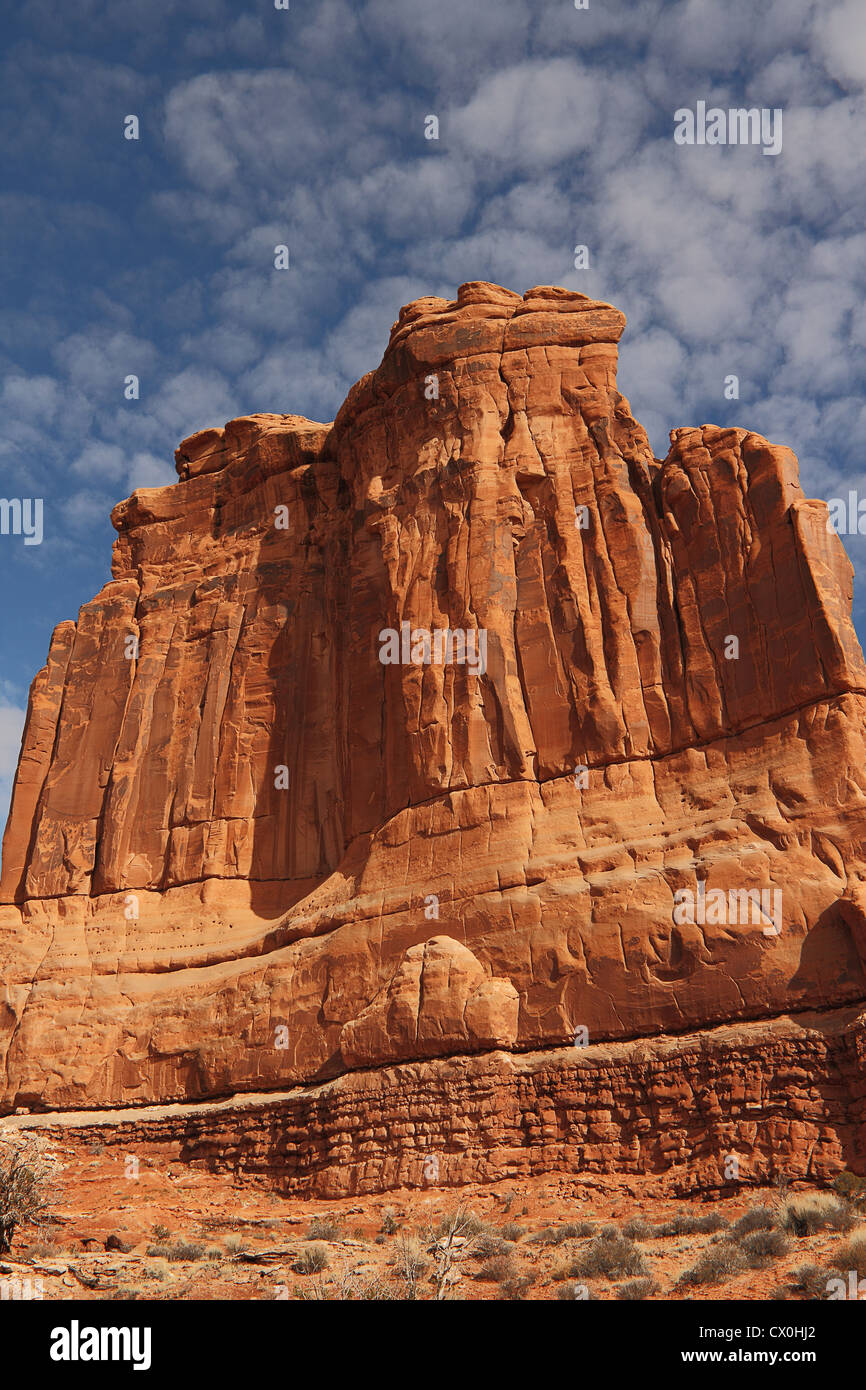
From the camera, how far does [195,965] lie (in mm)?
30438

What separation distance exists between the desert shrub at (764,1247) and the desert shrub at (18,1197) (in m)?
9.70

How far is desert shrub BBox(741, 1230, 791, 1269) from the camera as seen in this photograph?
13.4m

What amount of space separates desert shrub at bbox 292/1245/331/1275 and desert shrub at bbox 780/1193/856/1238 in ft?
19.1

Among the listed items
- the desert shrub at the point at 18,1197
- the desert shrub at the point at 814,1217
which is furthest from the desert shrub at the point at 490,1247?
the desert shrub at the point at 18,1197

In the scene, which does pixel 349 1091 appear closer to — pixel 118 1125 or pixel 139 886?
pixel 118 1125

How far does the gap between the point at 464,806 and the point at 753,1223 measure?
11.8 meters

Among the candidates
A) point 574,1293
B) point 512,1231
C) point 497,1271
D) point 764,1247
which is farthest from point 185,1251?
point 764,1247

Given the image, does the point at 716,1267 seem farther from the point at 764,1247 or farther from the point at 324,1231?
the point at 324,1231

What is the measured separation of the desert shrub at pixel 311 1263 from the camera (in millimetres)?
15375

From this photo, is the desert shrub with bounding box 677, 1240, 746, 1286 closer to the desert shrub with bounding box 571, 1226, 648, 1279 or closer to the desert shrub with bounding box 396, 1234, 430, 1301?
the desert shrub with bounding box 571, 1226, 648, 1279

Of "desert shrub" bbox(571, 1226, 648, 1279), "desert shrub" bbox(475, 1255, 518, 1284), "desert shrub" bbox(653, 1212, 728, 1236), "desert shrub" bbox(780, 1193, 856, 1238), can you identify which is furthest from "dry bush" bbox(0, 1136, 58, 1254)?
"desert shrub" bbox(780, 1193, 856, 1238)

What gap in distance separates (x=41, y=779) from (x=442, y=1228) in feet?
74.1

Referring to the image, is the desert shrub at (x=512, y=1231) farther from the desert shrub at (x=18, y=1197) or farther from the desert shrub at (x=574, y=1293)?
the desert shrub at (x=18, y=1197)
